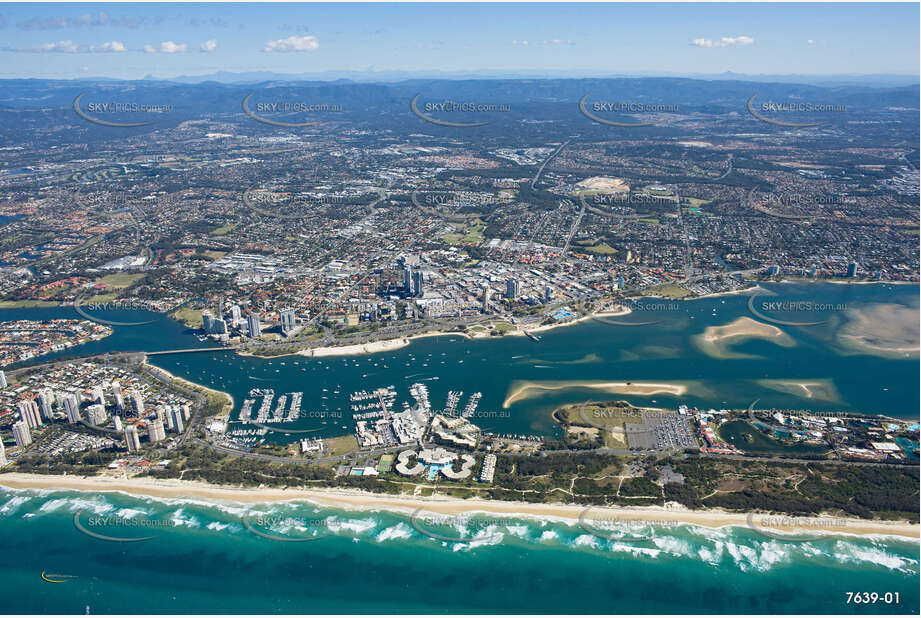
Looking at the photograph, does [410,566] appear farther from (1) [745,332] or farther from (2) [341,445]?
(1) [745,332]

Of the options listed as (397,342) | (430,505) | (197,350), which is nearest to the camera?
(430,505)

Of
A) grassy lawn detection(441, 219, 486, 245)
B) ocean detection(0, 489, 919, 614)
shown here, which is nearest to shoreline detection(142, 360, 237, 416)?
ocean detection(0, 489, 919, 614)

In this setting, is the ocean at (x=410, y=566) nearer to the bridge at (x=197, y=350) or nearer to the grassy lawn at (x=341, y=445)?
the grassy lawn at (x=341, y=445)

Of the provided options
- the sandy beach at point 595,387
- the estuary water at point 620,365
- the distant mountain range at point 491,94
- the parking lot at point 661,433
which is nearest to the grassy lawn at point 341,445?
the estuary water at point 620,365

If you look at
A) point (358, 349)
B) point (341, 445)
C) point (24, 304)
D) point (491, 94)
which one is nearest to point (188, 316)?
point (24, 304)

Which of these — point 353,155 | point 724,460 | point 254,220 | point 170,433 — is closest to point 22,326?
point 170,433

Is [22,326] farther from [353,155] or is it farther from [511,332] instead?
[353,155]
